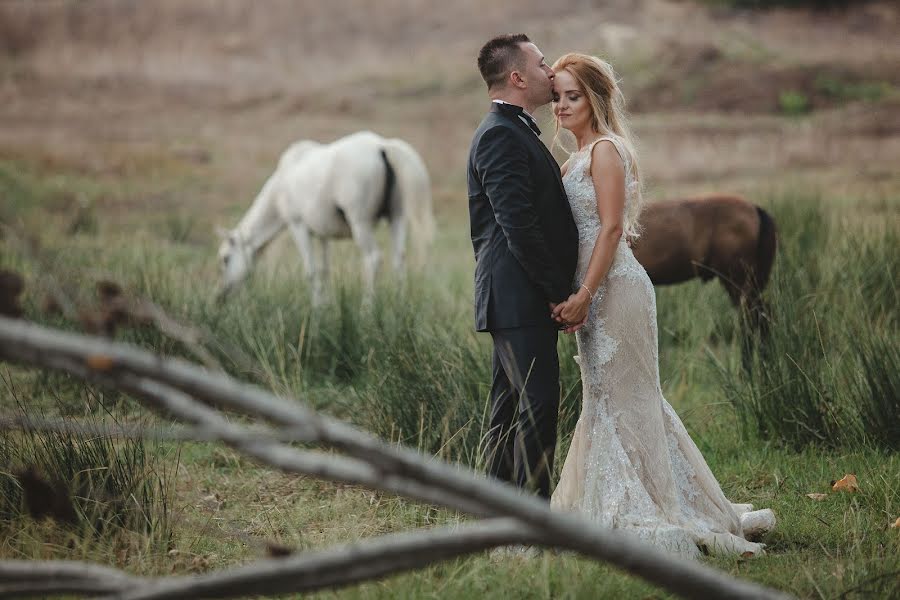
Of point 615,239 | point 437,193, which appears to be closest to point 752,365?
point 615,239

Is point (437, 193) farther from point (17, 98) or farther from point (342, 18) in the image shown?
point (342, 18)

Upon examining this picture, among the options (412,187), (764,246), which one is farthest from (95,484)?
(412,187)

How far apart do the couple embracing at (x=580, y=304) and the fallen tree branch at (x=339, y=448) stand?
161 centimetres

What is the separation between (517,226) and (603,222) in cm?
36

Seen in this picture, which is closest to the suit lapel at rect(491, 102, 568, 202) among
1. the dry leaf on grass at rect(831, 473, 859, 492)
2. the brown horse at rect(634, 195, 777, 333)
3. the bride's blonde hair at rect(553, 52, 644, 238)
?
the bride's blonde hair at rect(553, 52, 644, 238)

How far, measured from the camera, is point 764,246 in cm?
679

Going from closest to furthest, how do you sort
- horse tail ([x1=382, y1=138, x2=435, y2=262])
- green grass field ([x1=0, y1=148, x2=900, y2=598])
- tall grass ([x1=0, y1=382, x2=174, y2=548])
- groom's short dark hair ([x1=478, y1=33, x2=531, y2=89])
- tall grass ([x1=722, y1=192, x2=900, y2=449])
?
1. green grass field ([x1=0, y1=148, x2=900, y2=598])
2. tall grass ([x1=0, y1=382, x2=174, y2=548])
3. groom's short dark hair ([x1=478, y1=33, x2=531, y2=89])
4. tall grass ([x1=722, y1=192, x2=900, y2=449])
5. horse tail ([x1=382, y1=138, x2=435, y2=262])

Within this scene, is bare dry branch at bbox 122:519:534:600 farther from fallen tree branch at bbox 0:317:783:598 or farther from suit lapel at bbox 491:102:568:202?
suit lapel at bbox 491:102:568:202

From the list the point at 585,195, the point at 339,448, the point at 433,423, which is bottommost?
the point at 433,423

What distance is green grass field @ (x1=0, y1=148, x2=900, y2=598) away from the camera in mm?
3197

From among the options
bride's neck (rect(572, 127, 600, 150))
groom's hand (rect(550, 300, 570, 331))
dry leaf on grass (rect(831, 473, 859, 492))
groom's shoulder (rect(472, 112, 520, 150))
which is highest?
groom's shoulder (rect(472, 112, 520, 150))

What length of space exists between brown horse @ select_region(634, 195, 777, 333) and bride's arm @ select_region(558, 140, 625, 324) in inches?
121

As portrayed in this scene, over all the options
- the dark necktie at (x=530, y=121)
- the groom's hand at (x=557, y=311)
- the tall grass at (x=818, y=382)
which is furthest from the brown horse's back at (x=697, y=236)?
the groom's hand at (x=557, y=311)

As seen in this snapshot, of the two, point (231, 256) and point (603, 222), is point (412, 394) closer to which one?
point (603, 222)
